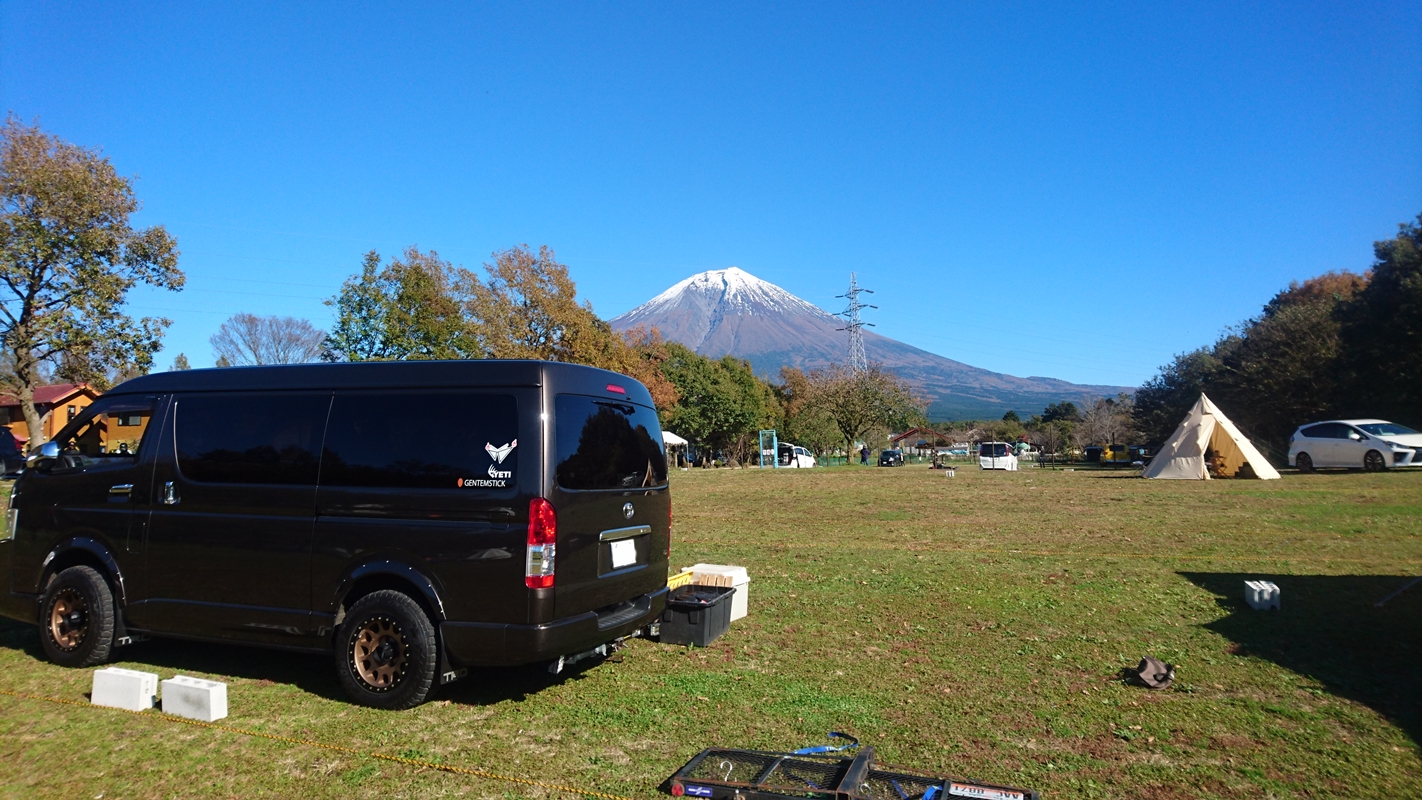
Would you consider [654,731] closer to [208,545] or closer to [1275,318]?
[208,545]

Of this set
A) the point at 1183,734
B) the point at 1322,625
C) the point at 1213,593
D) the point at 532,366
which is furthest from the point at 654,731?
the point at 1213,593

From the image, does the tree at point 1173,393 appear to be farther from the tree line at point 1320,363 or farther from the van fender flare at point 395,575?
the van fender flare at point 395,575

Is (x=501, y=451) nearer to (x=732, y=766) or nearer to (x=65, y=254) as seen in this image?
(x=732, y=766)

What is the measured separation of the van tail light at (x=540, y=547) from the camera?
475 cm

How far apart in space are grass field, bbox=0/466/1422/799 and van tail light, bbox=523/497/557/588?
88cm

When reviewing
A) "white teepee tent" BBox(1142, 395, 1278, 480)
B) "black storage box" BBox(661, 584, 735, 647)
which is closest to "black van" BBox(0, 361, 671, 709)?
"black storage box" BBox(661, 584, 735, 647)

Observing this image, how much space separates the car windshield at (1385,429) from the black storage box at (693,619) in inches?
988

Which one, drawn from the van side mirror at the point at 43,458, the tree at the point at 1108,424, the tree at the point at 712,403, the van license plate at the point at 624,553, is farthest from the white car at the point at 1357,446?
the tree at the point at 1108,424

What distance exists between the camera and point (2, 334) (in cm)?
2639

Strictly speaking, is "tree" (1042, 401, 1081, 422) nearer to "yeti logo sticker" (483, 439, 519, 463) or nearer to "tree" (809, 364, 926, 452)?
"tree" (809, 364, 926, 452)

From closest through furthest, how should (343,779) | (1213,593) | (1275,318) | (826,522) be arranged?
(343,779), (1213,593), (826,522), (1275,318)

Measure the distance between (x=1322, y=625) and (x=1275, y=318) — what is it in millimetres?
45025

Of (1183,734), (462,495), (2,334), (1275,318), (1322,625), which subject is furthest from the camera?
(1275,318)

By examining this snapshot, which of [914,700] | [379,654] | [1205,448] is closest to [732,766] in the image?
[914,700]
